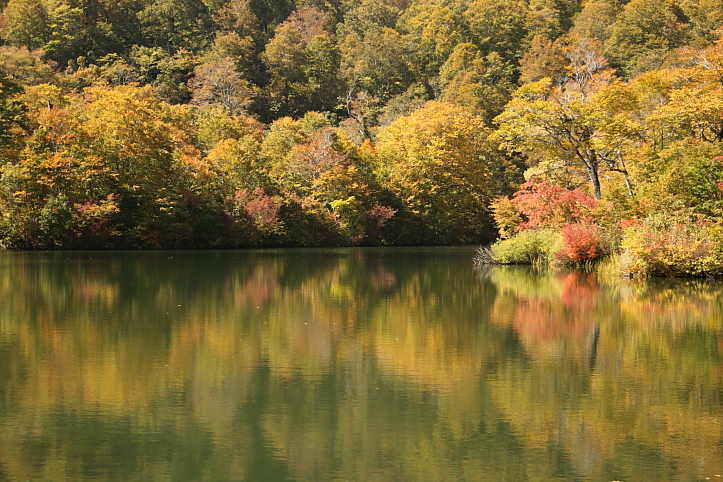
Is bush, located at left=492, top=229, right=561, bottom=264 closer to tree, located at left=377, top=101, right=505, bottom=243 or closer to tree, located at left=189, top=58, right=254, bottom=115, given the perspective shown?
tree, located at left=377, top=101, right=505, bottom=243

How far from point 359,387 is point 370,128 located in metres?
63.6

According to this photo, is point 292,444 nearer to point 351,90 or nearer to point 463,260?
point 463,260

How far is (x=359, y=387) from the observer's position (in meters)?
9.42

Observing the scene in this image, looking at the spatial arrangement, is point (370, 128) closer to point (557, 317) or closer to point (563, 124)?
point (563, 124)

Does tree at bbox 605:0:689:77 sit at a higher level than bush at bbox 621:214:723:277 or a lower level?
higher

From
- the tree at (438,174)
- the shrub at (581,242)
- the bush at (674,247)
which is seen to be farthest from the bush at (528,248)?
the tree at (438,174)

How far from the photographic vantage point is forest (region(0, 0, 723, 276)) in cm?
2816

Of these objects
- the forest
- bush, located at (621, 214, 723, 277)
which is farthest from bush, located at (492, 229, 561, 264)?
bush, located at (621, 214, 723, 277)

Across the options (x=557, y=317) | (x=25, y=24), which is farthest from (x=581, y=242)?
(x=25, y=24)

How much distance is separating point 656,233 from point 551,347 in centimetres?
1188

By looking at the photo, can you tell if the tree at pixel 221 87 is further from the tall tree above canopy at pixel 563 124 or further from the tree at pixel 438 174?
the tall tree above canopy at pixel 563 124

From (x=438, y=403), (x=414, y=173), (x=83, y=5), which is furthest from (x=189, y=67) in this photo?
(x=438, y=403)

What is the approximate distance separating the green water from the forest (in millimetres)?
10133

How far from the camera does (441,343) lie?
40.6 ft
